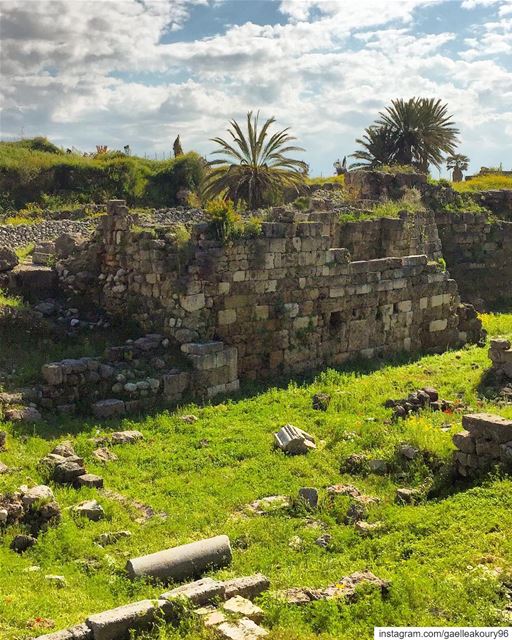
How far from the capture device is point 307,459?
10891 millimetres

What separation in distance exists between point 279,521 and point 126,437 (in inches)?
130

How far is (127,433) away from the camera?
11.4 metres

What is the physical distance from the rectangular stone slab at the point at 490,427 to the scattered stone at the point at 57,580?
551 cm

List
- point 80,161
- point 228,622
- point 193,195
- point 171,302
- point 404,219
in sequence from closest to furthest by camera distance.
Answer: point 228,622 < point 171,302 < point 404,219 < point 193,195 < point 80,161

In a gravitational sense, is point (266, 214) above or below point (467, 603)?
above

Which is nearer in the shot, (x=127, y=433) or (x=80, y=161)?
(x=127, y=433)

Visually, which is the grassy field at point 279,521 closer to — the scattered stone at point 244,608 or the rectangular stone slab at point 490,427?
the scattered stone at point 244,608

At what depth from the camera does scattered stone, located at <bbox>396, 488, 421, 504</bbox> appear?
9250 mm

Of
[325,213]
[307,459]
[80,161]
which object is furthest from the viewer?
[80,161]

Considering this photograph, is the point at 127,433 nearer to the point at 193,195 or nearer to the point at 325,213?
the point at 325,213

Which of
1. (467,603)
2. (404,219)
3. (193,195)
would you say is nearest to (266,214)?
(404,219)

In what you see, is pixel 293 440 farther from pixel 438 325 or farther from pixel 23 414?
pixel 438 325

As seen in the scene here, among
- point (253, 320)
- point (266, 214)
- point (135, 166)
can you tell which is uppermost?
point (135, 166)

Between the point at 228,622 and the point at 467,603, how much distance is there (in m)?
2.18
